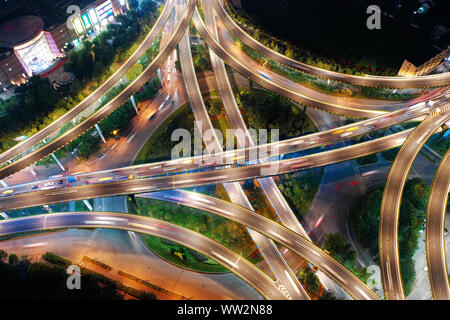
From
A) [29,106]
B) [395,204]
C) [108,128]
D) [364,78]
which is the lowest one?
[395,204]

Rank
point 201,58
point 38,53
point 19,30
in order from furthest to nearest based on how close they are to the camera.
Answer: point 201,58, point 38,53, point 19,30

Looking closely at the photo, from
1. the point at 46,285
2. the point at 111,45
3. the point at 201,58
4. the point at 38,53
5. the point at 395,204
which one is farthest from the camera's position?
the point at 111,45

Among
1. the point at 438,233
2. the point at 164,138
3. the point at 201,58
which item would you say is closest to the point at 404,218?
the point at 438,233

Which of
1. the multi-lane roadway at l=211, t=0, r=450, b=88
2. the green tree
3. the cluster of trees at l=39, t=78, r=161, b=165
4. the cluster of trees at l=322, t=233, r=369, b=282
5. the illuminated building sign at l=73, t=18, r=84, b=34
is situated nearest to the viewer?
A: the green tree

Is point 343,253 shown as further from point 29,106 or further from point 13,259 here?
point 29,106

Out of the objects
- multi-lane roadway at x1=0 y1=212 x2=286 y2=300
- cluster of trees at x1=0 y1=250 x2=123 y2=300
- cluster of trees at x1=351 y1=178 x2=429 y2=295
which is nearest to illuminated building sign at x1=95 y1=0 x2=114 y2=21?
multi-lane roadway at x1=0 y1=212 x2=286 y2=300

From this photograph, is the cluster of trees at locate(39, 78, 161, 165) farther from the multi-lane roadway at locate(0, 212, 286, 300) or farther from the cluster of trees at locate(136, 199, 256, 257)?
the cluster of trees at locate(136, 199, 256, 257)

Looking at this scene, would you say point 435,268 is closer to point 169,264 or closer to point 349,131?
point 349,131
